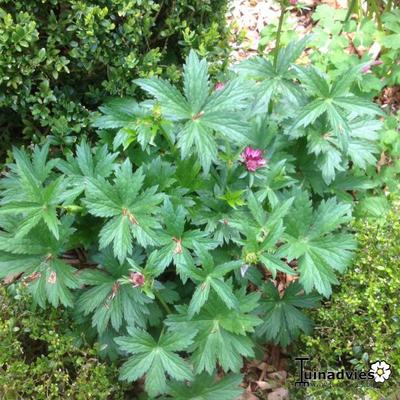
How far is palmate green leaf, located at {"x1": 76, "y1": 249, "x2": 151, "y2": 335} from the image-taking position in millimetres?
2094

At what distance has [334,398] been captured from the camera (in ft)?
6.98

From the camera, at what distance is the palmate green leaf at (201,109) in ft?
6.56

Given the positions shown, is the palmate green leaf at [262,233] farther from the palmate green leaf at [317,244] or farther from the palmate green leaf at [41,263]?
the palmate green leaf at [41,263]

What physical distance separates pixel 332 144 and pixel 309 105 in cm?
29

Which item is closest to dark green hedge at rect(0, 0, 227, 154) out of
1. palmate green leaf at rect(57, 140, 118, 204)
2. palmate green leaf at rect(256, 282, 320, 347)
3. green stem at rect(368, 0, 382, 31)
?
palmate green leaf at rect(57, 140, 118, 204)

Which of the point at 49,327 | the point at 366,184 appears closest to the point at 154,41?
the point at 366,184

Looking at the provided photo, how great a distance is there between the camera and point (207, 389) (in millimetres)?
2113

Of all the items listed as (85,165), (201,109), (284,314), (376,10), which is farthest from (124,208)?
(376,10)

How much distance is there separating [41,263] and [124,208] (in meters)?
0.41

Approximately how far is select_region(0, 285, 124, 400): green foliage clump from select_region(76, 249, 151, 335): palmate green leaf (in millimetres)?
130

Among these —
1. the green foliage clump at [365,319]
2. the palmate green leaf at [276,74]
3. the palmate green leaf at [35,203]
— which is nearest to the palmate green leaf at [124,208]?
the palmate green leaf at [35,203]

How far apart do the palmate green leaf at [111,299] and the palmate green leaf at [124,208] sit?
200 millimetres

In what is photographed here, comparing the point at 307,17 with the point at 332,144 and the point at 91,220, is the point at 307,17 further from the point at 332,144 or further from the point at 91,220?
the point at 91,220

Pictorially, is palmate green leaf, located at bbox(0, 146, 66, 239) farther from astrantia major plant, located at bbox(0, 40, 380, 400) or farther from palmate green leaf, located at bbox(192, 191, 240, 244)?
palmate green leaf, located at bbox(192, 191, 240, 244)
